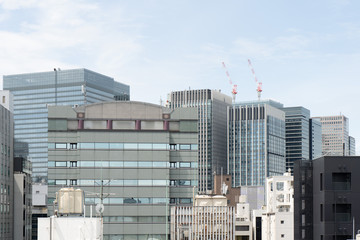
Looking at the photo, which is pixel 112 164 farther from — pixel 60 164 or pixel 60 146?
pixel 60 146

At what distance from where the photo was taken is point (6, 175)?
563ft

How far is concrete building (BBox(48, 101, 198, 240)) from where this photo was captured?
18575 cm

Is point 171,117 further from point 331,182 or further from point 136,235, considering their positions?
point 331,182

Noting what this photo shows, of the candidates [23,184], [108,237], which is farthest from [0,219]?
[108,237]

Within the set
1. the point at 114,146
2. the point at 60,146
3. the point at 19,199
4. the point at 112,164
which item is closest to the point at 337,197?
the point at 112,164

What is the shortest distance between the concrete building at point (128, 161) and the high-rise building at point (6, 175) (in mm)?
11299

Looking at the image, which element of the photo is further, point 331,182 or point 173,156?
point 173,156

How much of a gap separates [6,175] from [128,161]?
104 ft

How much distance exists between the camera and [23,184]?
181750 millimetres

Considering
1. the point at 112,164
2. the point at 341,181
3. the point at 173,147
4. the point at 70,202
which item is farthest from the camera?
the point at 173,147

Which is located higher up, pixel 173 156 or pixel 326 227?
pixel 173 156

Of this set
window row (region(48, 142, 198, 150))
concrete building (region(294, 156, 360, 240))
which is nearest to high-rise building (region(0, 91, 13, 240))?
window row (region(48, 142, 198, 150))

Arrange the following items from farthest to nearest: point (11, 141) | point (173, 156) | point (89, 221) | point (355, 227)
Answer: point (173, 156), point (11, 141), point (355, 227), point (89, 221)

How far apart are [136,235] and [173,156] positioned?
21847 mm
